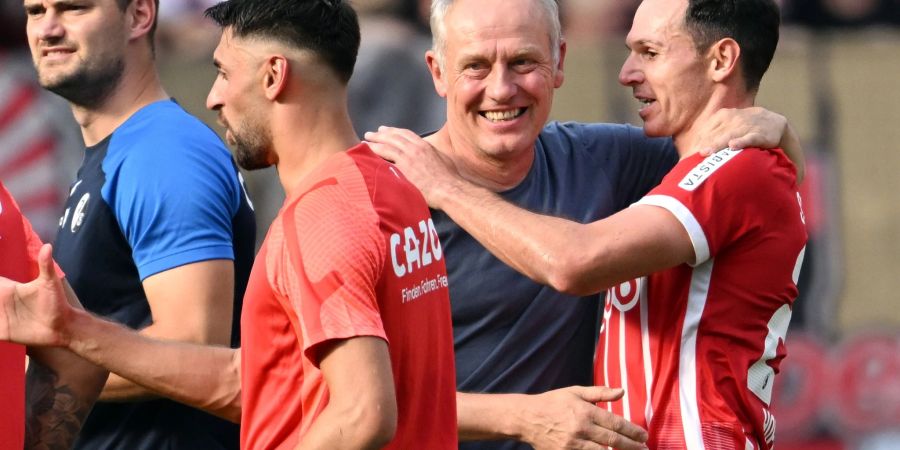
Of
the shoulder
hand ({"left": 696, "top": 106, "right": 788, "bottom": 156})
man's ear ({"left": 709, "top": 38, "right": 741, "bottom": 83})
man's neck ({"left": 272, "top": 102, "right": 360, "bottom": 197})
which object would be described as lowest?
the shoulder

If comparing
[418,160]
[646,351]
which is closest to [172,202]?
[418,160]

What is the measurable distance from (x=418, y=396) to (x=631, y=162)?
4.60 ft

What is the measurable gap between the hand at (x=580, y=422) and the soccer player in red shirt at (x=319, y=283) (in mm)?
415

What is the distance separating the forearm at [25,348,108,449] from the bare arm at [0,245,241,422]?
11cm

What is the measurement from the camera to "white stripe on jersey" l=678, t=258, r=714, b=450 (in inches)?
146

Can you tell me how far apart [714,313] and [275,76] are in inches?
49.7

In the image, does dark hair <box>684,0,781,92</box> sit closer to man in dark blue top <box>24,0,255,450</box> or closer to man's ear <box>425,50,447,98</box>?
man's ear <box>425,50,447,98</box>

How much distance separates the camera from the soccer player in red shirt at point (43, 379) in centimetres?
356

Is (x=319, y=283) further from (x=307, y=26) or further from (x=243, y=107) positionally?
(x=307, y=26)

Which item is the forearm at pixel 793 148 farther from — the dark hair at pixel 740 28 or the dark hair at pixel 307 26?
the dark hair at pixel 307 26

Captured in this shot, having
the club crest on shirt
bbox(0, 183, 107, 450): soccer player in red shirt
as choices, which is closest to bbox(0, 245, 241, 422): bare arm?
bbox(0, 183, 107, 450): soccer player in red shirt

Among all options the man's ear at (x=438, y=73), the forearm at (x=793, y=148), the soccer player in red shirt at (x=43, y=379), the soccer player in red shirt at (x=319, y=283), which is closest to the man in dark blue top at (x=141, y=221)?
the soccer player in red shirt at (x=43, y=379)

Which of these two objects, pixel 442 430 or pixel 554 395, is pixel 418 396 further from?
pixel 554 395

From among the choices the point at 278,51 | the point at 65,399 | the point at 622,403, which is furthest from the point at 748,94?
the point at 65,399
